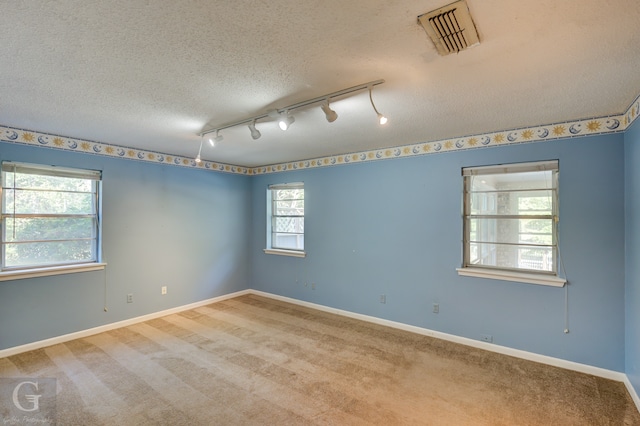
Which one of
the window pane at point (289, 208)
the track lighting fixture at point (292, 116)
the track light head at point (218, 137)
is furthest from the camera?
the window pane at point (289, 208)

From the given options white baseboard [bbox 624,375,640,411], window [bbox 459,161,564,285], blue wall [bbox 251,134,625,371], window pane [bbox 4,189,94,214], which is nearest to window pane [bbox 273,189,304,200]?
blue wall [bbox 251,134,625,371]

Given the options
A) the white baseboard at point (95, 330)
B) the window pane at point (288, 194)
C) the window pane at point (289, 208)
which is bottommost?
the white baseboard at point (95, 330)

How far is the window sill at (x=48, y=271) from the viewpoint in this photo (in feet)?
10.5

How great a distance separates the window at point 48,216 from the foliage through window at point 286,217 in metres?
2.64

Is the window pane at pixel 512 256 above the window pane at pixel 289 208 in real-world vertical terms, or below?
below

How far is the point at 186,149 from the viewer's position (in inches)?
167

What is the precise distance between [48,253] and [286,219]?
3.25 metres

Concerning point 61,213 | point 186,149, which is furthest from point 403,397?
point 61,213

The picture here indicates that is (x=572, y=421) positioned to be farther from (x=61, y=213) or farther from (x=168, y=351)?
(x=61, y=213)

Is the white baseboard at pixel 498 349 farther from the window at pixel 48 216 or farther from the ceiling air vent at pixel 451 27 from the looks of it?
the window at pixel 48 216

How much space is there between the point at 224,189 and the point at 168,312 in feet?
7.15

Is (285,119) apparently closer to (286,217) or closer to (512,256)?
(512,256)

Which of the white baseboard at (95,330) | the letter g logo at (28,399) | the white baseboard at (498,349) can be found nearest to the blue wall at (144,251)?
the white baseboard at (95,330)

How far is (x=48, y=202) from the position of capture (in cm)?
359
